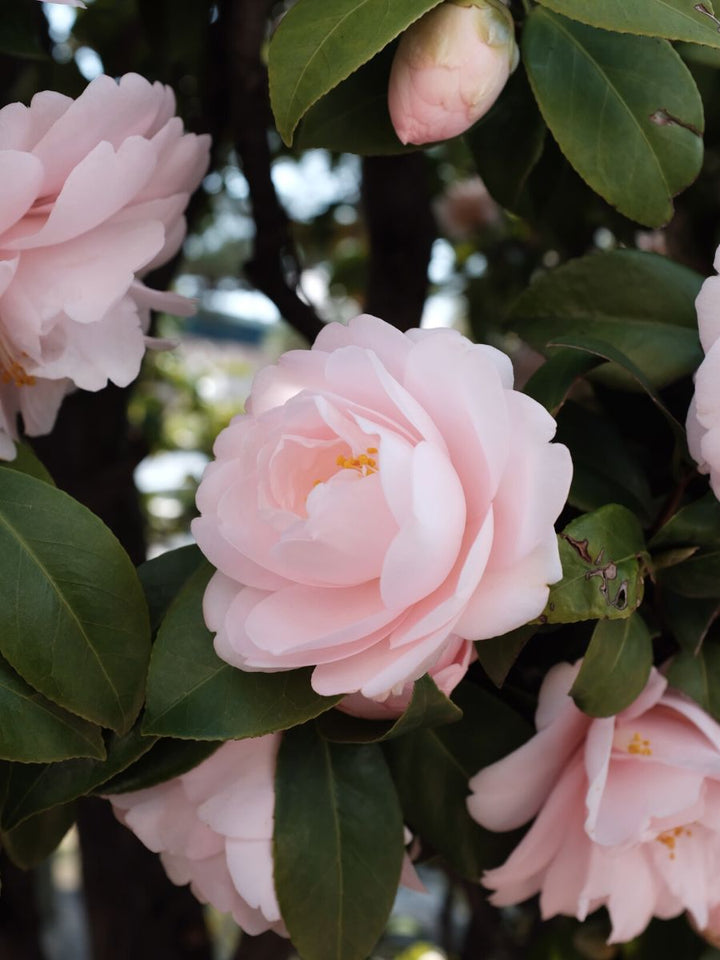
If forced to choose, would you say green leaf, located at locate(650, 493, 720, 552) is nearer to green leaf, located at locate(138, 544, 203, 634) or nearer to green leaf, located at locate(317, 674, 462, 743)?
green leaf, located at locate(317, 674, 462, 743)

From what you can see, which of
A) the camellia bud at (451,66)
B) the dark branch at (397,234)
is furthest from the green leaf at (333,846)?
the dark branch at (397,234)

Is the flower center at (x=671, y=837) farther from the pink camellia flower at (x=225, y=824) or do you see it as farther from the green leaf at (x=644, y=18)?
the green leaf at (x=644, y=18)

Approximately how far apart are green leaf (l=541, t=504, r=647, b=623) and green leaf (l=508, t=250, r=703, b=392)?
0.12 m

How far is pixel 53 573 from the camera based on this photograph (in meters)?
0.51

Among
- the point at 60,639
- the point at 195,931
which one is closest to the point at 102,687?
the point at 60,639

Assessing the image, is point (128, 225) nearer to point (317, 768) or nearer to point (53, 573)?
point (53, 573)

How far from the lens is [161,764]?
0.53 meters

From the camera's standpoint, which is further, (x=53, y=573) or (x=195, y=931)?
(x=195, y=931)

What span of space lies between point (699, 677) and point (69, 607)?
1.04 ft

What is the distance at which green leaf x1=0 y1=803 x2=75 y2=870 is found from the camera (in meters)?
0.66

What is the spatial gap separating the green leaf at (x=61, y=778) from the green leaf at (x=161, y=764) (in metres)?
0.02

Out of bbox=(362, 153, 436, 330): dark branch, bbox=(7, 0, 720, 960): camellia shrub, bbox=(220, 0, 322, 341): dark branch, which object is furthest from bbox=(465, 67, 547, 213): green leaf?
bbox=(362, 153, 436, 330): dark branch

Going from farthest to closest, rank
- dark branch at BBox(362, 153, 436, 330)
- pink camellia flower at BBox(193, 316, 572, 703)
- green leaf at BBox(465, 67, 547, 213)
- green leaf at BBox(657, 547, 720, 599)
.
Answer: dark branch at BBox(362, 153, 436, 330)
green leaf at BBox(465, 67, 547, 213)
green leaf at BBox(657, 547, 720, 599)
pink camellia flower at BBox(193, 316, 572, 703)

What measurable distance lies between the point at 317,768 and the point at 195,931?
94 cm
